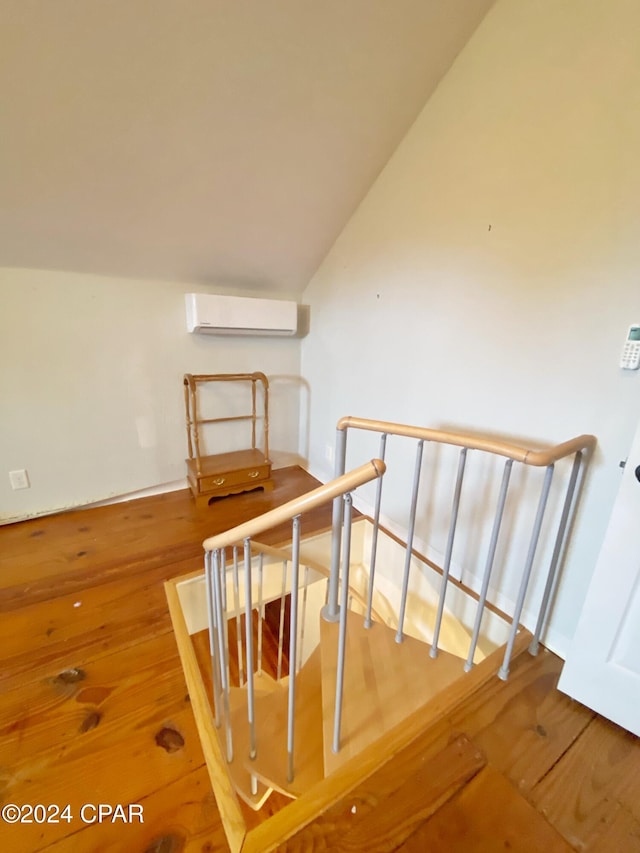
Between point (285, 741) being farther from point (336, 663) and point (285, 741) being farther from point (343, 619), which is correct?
point (343, 619)

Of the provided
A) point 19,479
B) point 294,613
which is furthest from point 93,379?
point 294,613

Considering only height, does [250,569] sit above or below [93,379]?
below

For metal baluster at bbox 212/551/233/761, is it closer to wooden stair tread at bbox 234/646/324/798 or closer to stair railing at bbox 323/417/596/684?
wooden stair tread at bbox 234/646/324/798

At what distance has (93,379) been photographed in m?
2.16

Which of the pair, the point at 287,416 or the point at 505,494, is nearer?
the point at 505,494

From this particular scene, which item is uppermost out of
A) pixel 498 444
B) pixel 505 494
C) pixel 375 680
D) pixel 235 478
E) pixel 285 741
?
pixel 498 444

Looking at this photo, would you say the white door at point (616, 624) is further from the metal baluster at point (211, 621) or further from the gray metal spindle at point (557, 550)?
the metal baluster at point (211, 621)

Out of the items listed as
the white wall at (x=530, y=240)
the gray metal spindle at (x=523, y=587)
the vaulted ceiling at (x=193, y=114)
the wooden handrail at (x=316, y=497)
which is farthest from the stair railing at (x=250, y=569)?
the vaulted ceiling at (x=193, y=114)

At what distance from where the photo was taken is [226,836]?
0.84 meters

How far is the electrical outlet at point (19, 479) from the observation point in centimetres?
206

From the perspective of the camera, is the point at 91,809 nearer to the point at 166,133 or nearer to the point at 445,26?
the point at 166,133

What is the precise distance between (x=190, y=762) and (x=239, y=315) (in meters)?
2.16

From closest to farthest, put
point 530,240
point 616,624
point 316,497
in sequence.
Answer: point 316,497 < point 616,624 < point 530,240

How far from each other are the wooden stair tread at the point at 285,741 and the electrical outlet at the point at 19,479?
181 centimetres
